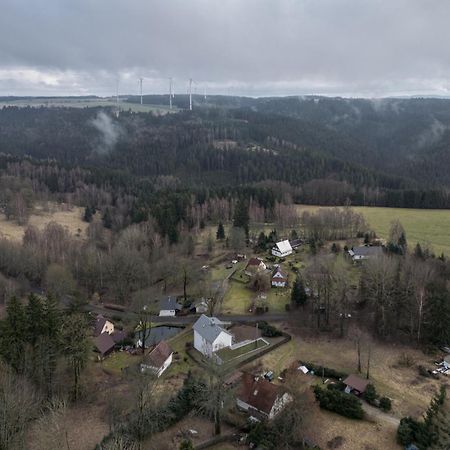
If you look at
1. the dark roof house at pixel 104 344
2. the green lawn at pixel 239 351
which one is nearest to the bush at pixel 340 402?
the green lawn at pixel 239 351

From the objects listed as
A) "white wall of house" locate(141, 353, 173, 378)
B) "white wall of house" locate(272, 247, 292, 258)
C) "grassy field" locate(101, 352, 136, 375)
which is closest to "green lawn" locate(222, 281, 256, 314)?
"white wall of house" locate(272, 247, 292, 258)

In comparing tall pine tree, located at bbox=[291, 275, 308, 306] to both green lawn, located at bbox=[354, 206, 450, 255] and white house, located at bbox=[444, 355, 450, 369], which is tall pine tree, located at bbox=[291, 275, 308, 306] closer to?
white house, located at bbox=[444, 355, 450, 369]

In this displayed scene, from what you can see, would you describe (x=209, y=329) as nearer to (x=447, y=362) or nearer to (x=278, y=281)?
(x=278, y=281)

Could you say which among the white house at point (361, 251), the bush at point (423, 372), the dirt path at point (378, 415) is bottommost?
the dirt path at point (378, 415)

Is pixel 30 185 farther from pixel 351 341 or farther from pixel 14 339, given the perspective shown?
pixel 351 341

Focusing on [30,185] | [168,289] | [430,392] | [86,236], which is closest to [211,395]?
[430,392]

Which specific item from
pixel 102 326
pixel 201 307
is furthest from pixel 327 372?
pixel 102 326

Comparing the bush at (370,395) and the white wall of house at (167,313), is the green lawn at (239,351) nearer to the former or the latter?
the bush at (370,395)
